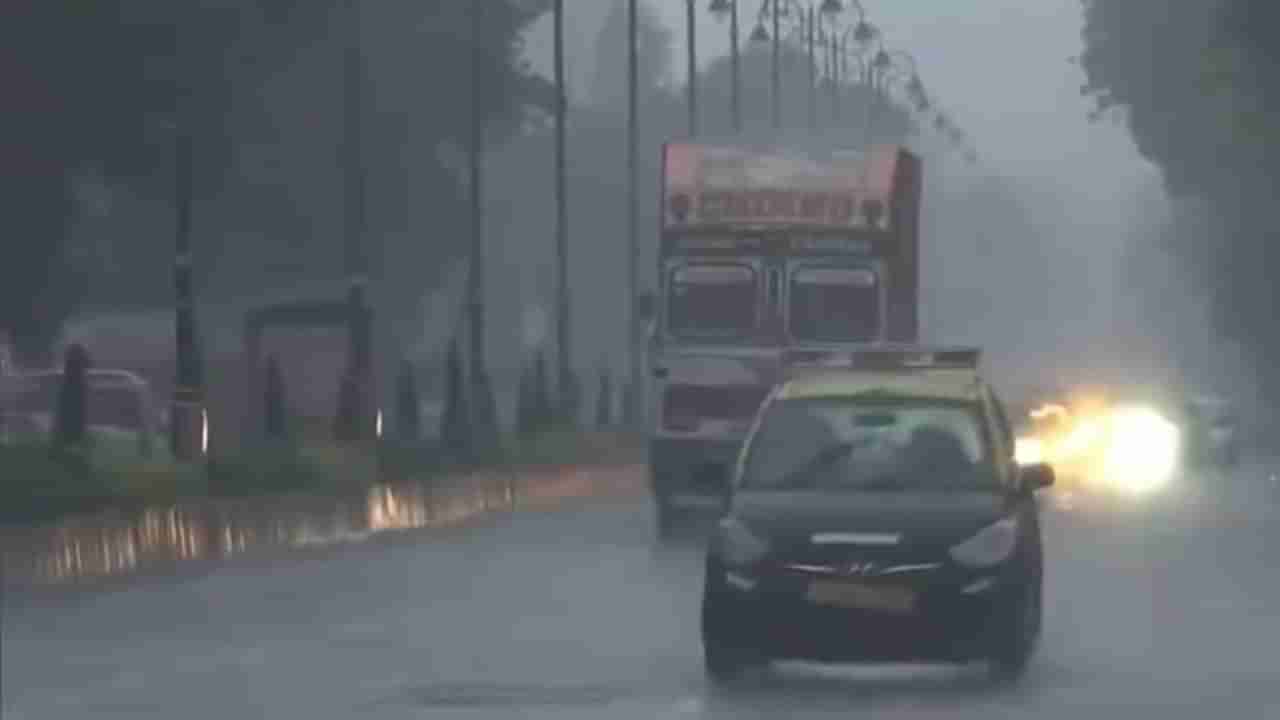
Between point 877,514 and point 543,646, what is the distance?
3.83 metres

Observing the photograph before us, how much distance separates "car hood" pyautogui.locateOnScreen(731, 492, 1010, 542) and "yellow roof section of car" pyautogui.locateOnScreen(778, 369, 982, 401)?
4.51ft

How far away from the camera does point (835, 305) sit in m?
38.2

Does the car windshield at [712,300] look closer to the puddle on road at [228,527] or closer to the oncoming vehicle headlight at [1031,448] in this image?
the puddle on road at [228,527]

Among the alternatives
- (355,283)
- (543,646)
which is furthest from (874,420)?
(355,283)

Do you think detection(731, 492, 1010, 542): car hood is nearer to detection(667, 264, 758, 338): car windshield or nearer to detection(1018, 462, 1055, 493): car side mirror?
detection(1018, 462, 1055, 493): car side mirror

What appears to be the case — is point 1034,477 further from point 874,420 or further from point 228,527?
point 228,527

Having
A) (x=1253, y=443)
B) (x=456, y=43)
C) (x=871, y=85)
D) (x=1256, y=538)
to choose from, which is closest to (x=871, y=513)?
(x=1256, y=538)

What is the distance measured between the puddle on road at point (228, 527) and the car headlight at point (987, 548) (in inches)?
394

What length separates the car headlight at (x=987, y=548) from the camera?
1989 cm

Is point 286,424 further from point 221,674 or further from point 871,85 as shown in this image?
point 871,85

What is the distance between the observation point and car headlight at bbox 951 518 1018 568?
1989 cm

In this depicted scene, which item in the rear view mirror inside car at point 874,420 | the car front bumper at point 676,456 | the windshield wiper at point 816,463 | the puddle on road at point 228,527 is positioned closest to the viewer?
the windshield wiper at point 816,463

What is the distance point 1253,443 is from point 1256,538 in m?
63.9

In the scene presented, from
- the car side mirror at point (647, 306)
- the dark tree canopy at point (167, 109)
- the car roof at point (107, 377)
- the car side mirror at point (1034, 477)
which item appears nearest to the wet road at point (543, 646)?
the car side mirror at point (1034, 477)
